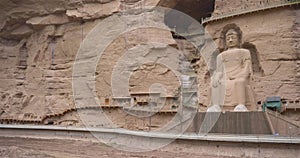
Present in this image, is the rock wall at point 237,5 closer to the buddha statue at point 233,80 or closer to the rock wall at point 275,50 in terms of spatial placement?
the rock wall at point 275,50

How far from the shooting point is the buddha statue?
780 centimetres

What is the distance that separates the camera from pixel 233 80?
8016 mm

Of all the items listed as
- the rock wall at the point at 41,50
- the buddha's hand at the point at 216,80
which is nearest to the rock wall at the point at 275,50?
the buddha's hand at the point at 216,80

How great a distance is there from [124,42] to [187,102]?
4.00 m

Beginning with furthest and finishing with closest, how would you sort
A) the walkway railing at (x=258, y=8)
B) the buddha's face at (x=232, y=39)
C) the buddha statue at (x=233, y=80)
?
the walkway railing at (x=258, y=8)
the buddha's face at (x=232, y=39)
the buddha statue at (x=233, y=80)

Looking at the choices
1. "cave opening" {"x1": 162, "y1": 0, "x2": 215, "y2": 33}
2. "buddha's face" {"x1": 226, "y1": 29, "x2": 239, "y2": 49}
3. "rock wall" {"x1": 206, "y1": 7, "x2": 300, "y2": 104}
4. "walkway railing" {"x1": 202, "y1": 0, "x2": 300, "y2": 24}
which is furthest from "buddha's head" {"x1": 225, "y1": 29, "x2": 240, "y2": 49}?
"cave opening" {"x1": 162, "y1": 0, "x2": 215, "y2": 33}

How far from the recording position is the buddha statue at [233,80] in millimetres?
7805

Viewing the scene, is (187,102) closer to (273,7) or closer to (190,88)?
(190,88)

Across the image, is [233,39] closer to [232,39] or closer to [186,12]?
[232,39]

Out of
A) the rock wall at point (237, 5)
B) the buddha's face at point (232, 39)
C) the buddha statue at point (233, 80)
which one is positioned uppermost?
the rock wall at point (237, 5)

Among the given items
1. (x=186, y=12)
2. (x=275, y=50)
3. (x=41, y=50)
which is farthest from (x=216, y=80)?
(x=41, y=50)

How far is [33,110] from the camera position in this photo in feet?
57.9

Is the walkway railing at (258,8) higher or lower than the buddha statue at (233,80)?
higher

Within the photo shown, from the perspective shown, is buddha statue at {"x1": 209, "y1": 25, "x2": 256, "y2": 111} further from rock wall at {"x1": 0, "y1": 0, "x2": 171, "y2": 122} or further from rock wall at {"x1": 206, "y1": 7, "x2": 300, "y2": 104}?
rock wall at {"x1": 0, "y1": 0, "x2": 171, "y2": 122}
